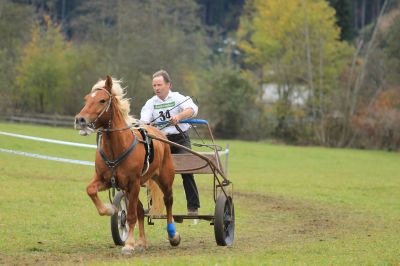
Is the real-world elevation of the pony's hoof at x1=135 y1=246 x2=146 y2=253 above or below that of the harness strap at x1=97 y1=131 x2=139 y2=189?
below

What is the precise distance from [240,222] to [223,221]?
3.88m

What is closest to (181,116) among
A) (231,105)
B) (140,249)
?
(140,249)

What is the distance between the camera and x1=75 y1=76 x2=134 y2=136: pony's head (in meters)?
9.41

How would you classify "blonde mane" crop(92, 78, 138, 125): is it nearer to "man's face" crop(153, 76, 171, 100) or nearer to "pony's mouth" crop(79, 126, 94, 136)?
"pony's mouth" crop(79, 126, 94, 136)

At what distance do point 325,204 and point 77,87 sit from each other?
49477mm

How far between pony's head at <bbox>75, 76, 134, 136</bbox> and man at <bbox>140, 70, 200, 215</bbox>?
120 centimetres

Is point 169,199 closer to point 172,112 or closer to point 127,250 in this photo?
point 172,112

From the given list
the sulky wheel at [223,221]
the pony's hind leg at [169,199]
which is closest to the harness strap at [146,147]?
the pony's hind leg at [169,199]

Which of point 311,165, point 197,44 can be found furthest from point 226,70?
point 311,165

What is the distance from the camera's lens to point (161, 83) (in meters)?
11.5

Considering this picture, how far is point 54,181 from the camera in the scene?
21.4 metres

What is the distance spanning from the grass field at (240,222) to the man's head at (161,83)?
7.15 feet

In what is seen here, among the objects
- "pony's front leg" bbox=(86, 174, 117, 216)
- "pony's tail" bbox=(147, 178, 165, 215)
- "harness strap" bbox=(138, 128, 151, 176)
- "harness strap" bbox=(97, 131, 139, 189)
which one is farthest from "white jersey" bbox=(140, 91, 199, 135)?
"pony's front leg" bbox=(86, 174, 117, 216)

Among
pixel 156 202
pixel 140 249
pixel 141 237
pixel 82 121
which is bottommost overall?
pixel 140 249
